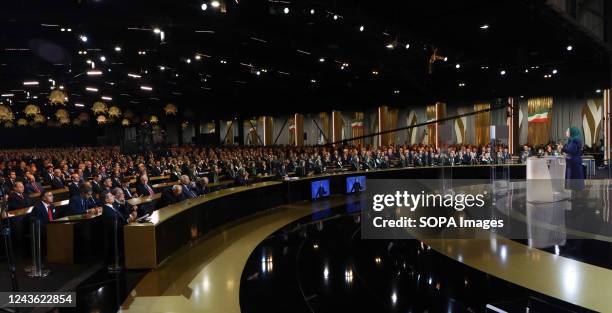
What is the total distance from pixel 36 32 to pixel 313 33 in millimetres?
7567

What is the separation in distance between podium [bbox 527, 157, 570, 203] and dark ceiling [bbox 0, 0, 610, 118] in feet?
10.7

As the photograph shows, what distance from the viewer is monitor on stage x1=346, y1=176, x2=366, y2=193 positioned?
14141mm

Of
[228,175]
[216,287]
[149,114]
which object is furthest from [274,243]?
[149,114]

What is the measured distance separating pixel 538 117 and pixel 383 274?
64.2ft

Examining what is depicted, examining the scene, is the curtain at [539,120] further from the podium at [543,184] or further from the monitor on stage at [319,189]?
the monitor on stage at [319,189]

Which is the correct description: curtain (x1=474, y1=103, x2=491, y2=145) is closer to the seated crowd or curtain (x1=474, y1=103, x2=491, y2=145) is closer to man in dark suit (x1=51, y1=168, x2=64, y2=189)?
the seated crowd

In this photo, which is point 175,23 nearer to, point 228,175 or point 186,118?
point 228,175

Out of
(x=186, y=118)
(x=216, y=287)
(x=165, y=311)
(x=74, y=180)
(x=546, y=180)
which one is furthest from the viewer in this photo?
(x=186, y=118)

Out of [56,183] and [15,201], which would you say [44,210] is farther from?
[56,183]

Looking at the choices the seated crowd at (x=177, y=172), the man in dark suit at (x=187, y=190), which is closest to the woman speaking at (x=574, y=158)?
the seated crowd at (x=177, y=172)

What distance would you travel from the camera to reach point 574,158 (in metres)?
8.77

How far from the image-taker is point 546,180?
362 inches

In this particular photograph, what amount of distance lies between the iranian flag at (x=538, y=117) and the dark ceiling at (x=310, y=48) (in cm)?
170

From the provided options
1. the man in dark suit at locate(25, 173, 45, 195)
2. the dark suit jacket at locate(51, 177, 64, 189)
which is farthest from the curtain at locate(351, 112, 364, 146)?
the man in dark suit at locate(25, 173, 45, 195)
